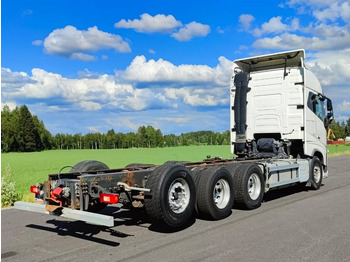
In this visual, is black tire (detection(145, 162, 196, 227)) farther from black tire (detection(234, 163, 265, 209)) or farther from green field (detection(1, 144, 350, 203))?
green field (detection(1, 144, 350, 203))

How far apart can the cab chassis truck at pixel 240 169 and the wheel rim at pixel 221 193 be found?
19 millimetres

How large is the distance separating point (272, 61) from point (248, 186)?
504cm

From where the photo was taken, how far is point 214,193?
7.20 meters

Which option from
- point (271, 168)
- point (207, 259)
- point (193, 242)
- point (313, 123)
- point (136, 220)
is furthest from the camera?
point (313, 123)

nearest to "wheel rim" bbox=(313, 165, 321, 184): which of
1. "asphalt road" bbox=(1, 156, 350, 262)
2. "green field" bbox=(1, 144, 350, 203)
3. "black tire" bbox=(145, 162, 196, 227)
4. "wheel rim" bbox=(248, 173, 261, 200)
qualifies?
"asphalt road" bbox=(1, 156, 350, 262)

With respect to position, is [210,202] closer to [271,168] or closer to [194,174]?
[194,174]

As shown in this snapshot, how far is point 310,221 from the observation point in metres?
6.99

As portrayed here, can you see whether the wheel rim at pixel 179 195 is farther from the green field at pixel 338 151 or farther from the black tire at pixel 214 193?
the green field at pixel 338 151

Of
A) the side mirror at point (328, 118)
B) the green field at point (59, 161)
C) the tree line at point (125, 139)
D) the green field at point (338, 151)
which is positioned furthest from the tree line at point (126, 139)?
the side mirror at point (328, 118)

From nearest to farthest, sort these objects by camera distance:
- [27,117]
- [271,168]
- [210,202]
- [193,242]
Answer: [193,242] < [210,202] < [271,168] < [27,117]

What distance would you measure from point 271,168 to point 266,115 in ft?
9.05

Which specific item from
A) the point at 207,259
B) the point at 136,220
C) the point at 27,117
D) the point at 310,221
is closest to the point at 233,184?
the point at 310,221

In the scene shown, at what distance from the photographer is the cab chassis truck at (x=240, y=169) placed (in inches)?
238

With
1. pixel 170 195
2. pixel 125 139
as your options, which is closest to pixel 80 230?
pixel 170 195
